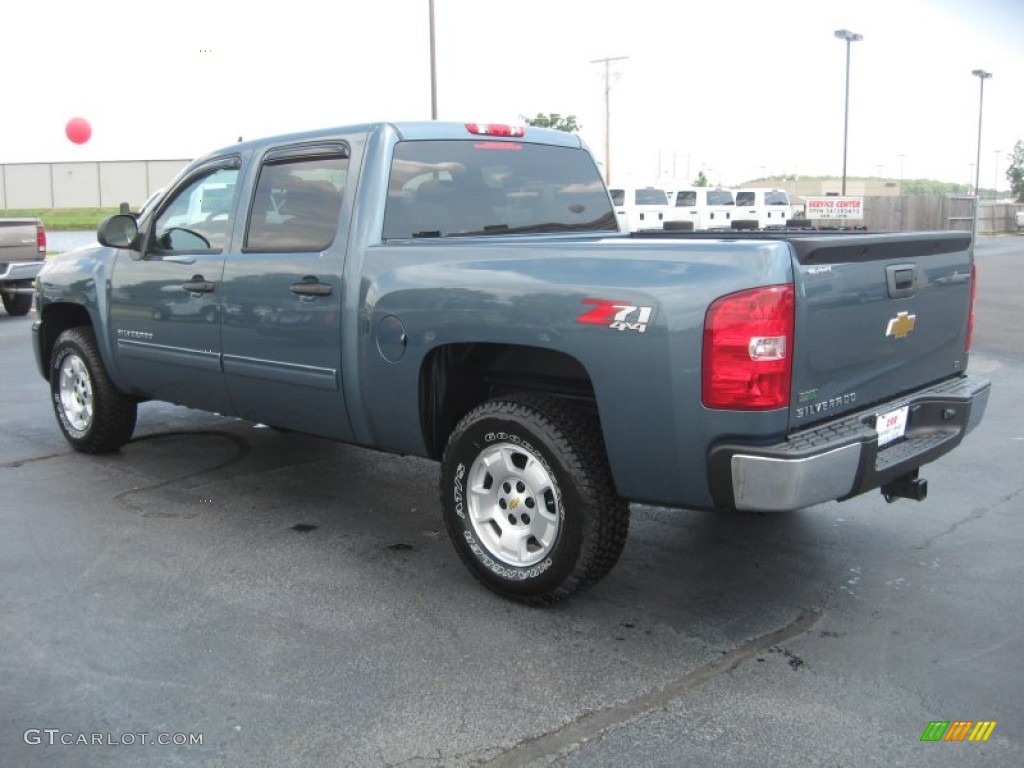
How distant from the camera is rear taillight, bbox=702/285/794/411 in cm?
341

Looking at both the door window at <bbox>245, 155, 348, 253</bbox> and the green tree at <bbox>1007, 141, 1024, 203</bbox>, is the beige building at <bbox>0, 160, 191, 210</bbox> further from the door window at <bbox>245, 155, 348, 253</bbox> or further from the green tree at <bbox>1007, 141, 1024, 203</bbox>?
the green tree at <bbox>1007, 141, 1024, 203</bbox>

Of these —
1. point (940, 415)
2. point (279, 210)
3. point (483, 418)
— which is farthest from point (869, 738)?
point (279, 210)

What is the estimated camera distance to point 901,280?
4.00 metres

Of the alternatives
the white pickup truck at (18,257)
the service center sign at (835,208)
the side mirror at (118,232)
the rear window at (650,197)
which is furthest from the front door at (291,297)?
the service center sign at (835,208)

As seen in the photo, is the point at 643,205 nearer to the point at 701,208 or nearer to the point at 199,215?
the point at 701,208

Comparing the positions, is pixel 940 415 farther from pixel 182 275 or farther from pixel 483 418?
pixel 182 275

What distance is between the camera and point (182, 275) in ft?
18.2

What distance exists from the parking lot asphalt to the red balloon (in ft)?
74.2

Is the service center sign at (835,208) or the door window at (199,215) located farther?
the service center sign at (835,208)

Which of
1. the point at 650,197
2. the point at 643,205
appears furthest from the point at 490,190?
the point at 650,197

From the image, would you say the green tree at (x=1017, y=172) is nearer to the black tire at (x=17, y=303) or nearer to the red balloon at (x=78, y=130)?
the red balloon at (x=78, y=130)

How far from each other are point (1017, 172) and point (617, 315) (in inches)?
2860

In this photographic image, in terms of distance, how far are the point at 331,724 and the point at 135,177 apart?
47.9m

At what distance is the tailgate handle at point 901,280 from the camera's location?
155 inches
